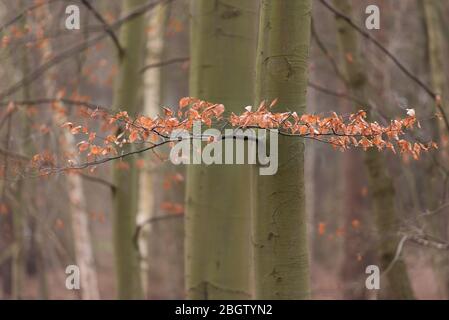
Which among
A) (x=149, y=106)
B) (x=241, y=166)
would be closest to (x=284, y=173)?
(x=241, y=166)

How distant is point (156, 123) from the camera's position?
2.98 metres

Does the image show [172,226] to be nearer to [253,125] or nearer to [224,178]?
[224,178]

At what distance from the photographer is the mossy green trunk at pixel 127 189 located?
6.18 metres

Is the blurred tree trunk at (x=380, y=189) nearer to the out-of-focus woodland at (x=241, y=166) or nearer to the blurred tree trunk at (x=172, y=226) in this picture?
the out-of-focus woodland at (x=241, y=166)

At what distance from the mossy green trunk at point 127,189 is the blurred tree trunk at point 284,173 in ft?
8.75

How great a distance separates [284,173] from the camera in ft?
11.9

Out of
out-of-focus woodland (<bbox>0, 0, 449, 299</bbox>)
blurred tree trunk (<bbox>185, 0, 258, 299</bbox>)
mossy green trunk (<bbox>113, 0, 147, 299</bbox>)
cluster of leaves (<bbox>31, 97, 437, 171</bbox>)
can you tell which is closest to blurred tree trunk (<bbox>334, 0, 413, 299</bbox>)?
out-of-focus woodland (<bbox>0, 0, 449, 299</bbox>)

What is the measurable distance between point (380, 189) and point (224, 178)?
2059 millimetres

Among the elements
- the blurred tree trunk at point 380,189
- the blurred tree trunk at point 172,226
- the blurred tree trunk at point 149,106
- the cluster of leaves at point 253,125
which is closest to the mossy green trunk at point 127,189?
the blurred tree trunk at point 380,189

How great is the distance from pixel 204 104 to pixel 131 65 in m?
3.28

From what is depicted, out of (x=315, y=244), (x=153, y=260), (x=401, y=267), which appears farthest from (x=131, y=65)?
(x=315, y=244)

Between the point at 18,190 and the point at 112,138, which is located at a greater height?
the point at 18,190
